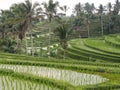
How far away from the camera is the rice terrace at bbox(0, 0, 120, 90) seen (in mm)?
11383

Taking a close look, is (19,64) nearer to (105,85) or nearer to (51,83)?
(51,83)

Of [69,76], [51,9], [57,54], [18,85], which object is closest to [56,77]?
[69,76]

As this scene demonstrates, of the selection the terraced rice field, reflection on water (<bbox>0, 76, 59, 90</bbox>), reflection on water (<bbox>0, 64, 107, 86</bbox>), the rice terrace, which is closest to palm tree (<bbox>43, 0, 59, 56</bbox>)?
the rice terrace

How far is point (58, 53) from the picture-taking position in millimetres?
34656

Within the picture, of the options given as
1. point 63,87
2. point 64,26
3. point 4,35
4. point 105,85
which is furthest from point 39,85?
point 4,35

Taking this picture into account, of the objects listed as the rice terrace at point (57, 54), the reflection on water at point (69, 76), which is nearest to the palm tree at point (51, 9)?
the rice terrace at point (57, 54)

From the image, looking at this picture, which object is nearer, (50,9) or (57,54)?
(50,9)

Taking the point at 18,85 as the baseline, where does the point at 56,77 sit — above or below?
below

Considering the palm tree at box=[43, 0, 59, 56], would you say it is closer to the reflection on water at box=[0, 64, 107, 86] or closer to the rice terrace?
the rice terrace

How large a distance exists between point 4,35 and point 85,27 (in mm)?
23532

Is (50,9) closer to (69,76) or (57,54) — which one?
(57,54)

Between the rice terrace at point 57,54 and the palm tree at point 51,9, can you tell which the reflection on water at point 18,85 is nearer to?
the rice terrace at point 57,54

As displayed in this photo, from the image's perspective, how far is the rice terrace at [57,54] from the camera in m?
11.4

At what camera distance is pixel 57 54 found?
111ft
